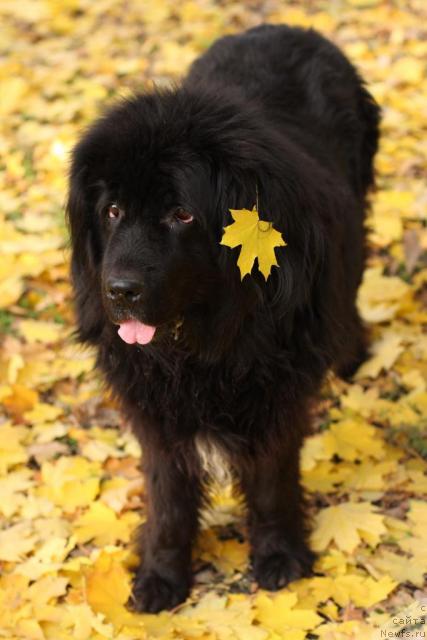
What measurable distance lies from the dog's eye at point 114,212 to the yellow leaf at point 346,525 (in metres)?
1.47

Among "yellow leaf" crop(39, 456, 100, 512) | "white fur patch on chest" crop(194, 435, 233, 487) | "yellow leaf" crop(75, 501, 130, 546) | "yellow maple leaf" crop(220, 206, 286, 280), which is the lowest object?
"yellow leaf" crop(39, 456, 100, 512)

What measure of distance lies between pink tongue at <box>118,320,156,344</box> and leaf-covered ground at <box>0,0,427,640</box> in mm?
889

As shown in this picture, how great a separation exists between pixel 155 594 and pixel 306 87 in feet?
6.79

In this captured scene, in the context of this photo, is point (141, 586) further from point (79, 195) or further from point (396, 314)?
point (396, 314)

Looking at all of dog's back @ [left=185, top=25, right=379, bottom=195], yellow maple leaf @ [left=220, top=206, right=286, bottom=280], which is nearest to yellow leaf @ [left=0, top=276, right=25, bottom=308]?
dog's back @ [left=185, top=25, right=379, bottom=195]

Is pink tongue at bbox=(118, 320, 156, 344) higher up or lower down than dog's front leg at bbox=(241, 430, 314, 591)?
higher up

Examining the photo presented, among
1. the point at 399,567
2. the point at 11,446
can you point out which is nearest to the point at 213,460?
the point at 399,567

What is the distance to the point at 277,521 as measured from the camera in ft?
10.6

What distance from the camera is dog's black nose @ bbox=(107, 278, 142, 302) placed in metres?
2.40

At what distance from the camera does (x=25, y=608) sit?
292cm

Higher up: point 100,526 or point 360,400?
point 360,400

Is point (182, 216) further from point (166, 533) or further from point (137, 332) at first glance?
point (166, 533)

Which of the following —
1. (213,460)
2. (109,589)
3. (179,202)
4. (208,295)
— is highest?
(179,202)

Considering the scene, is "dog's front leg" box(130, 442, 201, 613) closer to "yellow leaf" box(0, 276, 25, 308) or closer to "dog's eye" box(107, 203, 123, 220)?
"dog's eye" box(107, 203, 123, 220)
